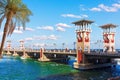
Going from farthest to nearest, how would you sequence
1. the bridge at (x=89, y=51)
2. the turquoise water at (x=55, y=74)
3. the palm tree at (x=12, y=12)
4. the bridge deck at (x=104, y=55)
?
the bridge at (x=89, y=51)
the bridge deck at (x=104, y=55)
the turquoise water at (x=55, y=74)
the palm tree at (x=12, y=12)

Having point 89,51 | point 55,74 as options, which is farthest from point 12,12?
point 89,51

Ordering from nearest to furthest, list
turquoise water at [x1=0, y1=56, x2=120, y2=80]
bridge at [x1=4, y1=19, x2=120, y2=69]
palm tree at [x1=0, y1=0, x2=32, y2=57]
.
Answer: palm tree at [x1=0, y1=0, x2=32, y2=57] < turquoise water at [x1=0, y1=56, x2=120, y2=80] < bridge at [x1=4, y1=19, x2=120, y2=69]

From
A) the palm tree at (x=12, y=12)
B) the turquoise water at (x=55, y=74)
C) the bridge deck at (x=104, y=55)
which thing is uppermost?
the palm tree at (x=12, y=12)

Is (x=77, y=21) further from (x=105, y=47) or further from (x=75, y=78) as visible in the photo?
(x=75, y=78)

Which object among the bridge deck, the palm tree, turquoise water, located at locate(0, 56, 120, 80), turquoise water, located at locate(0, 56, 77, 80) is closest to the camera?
the palm tree

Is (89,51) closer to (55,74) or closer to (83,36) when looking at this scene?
(83,36)

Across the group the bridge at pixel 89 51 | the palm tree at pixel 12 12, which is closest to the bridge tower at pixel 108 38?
the bridge at pixel 89 51

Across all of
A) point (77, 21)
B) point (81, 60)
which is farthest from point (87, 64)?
point (77, 21)

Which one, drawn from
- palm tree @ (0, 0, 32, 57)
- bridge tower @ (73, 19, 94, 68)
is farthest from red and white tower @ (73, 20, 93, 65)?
palm tree @ (0, 0, 32, 57)

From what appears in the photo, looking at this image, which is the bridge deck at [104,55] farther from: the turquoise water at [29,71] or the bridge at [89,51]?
the turquoise water at [29,71]

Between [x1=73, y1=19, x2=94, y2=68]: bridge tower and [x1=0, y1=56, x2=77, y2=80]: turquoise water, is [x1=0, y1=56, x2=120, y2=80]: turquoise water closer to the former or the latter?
[x1=0, y1=56, x2=77, y2=80]: turquoise water

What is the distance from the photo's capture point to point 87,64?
113 metres

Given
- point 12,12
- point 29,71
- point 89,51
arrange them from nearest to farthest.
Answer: point 12,12 < point 29,71 < point 89,51

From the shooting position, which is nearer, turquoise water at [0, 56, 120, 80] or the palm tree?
the palm tree
